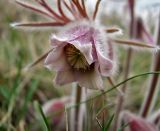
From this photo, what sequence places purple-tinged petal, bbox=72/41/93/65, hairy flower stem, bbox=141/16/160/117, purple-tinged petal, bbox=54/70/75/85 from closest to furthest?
purple-tinged petal, bbox=72/41/93/65 → purple-tinged petal, bbox=54/70/75/85 → hairy flower stem, bbox=141/16/160/117

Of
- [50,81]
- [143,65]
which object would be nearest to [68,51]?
[50,81]

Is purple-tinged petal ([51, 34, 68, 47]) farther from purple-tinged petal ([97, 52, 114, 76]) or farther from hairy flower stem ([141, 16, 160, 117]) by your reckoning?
hairy flower stem ([141, 16, 160, 117])

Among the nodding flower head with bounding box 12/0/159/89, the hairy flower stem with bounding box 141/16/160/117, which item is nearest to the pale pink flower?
the hairy flower stem with bounding box 141/16/160/117

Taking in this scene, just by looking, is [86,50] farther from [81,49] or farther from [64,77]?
[64,77]

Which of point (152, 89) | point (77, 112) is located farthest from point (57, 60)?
point (152, 89)

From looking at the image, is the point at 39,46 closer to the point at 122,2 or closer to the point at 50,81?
the point at 50,81

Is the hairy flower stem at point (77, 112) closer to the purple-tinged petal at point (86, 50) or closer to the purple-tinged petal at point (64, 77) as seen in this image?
the purple-tinged petal at point (64, 77)
